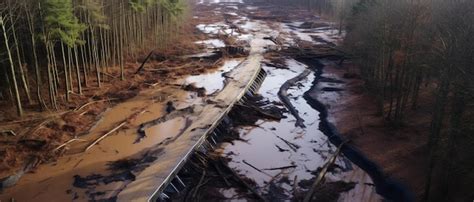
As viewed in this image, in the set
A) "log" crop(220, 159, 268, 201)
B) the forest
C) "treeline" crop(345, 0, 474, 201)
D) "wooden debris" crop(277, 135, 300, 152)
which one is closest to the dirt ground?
the forest

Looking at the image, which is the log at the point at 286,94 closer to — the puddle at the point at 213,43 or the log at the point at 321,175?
the log at the point at 321,175

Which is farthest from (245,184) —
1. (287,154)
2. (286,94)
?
(286,94)

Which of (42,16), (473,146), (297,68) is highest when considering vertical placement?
(42,16)

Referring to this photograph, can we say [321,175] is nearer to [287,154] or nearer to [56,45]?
[287,154]

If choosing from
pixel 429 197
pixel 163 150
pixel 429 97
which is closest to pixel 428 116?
pixel 429 97

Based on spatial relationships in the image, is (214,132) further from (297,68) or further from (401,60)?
(297,68)

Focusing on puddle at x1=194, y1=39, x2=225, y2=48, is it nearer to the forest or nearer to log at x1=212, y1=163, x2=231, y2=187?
the forest
